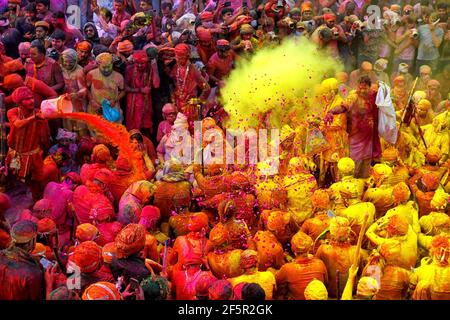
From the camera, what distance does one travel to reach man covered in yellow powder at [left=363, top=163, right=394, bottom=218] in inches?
444

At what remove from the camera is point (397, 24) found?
14.0 meters

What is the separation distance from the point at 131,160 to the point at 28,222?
2.48 metres

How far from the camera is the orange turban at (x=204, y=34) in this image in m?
13.4

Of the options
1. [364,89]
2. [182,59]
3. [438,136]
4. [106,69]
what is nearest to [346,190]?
[364,89]

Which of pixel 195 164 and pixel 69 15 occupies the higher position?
pixel 69 15

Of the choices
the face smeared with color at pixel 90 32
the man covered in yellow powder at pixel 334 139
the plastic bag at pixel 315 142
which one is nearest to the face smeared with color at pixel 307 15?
the man covered in yellow powder at pixel 334 139

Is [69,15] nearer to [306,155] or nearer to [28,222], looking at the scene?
[306,155]

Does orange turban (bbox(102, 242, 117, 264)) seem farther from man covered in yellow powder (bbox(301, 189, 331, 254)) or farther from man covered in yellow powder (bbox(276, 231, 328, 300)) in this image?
man covered in yellow powder (bbox(301, 189, 331, 254))

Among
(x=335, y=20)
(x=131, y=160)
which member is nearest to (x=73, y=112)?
(x=131, y=160)

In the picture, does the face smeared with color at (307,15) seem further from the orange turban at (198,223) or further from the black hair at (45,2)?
the orange turban at (198,223)

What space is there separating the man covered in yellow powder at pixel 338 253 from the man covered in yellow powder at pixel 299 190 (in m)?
0.78

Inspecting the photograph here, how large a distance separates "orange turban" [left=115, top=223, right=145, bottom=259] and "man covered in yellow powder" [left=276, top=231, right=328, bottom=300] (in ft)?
4.08

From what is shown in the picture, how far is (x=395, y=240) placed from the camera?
10320mm

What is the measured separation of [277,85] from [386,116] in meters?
1.28
